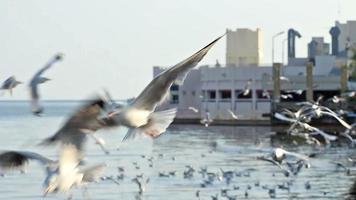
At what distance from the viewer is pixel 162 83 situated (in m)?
14.7

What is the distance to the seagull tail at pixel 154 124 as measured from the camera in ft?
48.2

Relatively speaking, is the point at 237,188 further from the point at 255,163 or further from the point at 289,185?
the point at 255,163

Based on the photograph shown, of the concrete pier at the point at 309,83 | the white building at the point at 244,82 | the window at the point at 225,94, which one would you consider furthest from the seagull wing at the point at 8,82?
the window at the point at 225,94

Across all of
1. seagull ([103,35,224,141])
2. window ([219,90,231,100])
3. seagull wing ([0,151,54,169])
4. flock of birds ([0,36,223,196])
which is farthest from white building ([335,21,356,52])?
seagull ([103,35,224,141])

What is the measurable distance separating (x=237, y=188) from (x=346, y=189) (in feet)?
10.4

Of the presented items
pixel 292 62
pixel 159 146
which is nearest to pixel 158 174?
pixel 159 146

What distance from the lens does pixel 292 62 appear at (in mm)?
106312

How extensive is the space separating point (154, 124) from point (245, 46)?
310ft

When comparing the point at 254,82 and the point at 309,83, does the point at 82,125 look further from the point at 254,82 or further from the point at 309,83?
the point at 254,82

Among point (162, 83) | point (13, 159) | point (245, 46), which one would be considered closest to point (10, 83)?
point (13, 159)

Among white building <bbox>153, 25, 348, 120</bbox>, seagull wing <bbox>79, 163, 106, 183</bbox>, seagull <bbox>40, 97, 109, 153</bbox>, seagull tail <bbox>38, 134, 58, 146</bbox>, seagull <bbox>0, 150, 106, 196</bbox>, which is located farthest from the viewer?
white building <bbox>153, 25, 348, 120</bbox>

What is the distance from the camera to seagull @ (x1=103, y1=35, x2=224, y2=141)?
14.6m

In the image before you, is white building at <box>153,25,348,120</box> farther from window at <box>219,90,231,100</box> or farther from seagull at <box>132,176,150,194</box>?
seagull at <box>132,176,150,194</box>

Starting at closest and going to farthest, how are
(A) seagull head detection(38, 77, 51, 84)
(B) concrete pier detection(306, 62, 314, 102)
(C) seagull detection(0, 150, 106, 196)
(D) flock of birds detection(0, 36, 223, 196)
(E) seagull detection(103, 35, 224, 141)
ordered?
(D) flock of birds detection(0, 36, 223, 196)
(E) seagull detection(103, 35, 224, 141)
(C) seagull detection(0, 150, 106, 196)
(A) seagull head detection(38, 77, 51, 84)
(B) concrete pier detection(306, 62, 314, 102)
